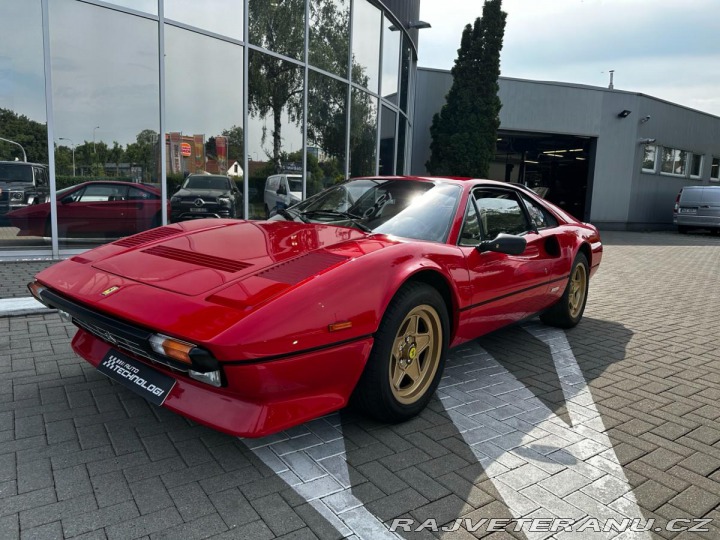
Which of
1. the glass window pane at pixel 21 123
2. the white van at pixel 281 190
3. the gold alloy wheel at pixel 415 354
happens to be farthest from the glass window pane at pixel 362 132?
the gold alloy wheel at pixel 415 354

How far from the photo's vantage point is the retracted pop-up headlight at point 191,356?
76.7 inches

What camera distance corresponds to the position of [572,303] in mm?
4770

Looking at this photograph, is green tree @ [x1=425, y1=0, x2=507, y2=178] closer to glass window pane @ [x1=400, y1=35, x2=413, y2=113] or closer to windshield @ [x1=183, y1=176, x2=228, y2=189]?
glass window pane @ [x1=400, y1=35, x2=413, y2=113]

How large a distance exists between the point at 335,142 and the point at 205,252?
8416 millimetres

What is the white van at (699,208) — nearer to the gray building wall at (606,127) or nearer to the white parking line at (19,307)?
the gray building wall at (606,127)

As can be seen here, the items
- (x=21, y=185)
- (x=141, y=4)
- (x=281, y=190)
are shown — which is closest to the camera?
(x=21, y=185)

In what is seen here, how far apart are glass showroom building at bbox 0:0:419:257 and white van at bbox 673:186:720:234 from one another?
45.6 ft

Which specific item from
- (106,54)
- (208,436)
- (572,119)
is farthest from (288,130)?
(572,119)

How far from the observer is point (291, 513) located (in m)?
1.93

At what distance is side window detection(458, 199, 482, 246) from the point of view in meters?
3.18

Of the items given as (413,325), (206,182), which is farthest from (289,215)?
(206,182)

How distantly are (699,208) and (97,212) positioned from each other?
724 inches

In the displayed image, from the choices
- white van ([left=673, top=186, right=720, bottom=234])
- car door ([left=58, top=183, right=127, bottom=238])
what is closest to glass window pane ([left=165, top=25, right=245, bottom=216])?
car door ([left=58, top=183, right=127, bottom=238])

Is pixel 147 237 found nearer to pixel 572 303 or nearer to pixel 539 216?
pixel 539 216
